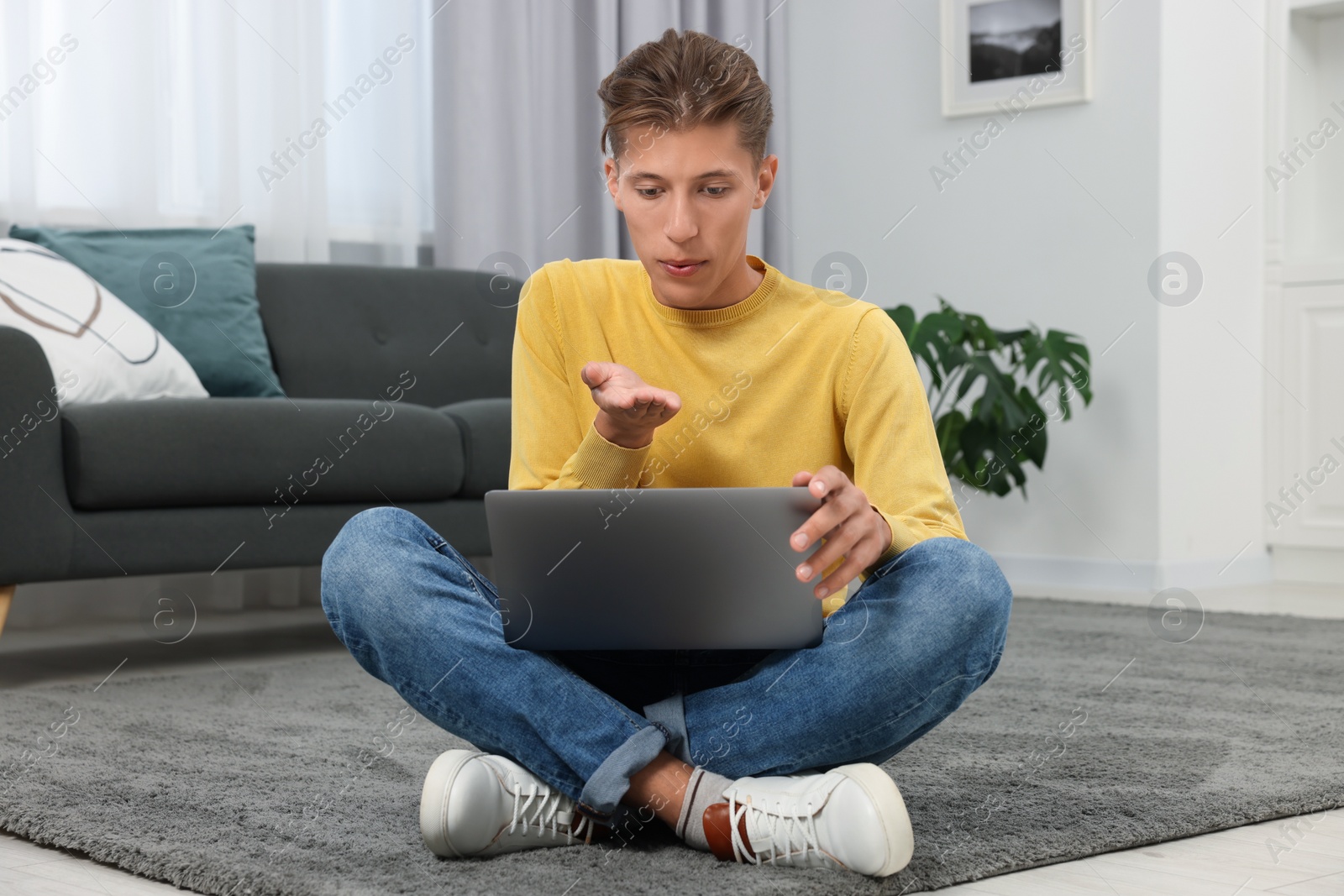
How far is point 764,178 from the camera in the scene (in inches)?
52.6

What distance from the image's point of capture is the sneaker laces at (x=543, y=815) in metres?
1.15

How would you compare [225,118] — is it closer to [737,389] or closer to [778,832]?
[737,389]

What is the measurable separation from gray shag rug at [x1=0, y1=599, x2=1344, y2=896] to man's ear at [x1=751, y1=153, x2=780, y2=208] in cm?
58

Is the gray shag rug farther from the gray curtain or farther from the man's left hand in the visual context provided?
the gray curtain

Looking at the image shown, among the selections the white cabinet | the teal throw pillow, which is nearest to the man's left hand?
the teal throw pillow

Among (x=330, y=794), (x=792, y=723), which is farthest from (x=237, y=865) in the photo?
(x=792, y=723)

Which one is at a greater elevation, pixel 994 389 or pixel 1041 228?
pixel 1041 228

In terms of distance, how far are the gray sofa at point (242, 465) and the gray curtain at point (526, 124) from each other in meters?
0.70

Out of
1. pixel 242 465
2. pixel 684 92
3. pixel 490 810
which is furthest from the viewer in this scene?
pixel 242 465

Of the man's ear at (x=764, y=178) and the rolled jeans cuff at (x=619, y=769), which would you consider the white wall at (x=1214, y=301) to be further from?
the rolled jeans cuff at (x=619, y=769)

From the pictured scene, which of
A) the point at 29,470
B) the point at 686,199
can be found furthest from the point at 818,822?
the point at 29,470

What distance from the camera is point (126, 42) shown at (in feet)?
9.95

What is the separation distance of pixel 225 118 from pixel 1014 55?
2013 mm

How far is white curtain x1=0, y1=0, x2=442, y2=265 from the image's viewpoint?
9.60ft
